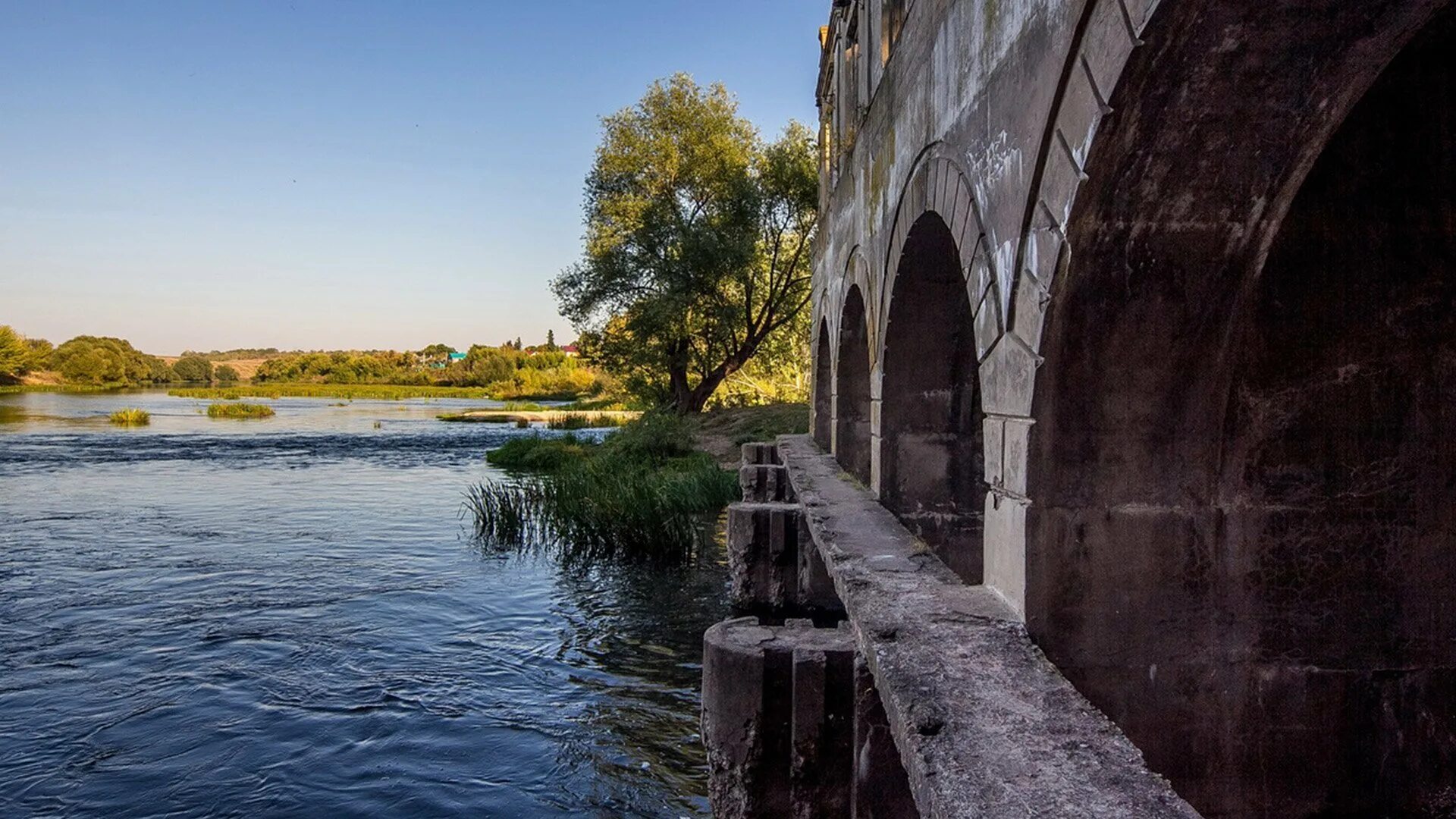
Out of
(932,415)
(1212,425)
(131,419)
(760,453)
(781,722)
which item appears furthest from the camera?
(131,419)

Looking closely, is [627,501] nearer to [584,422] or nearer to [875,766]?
[875,766]

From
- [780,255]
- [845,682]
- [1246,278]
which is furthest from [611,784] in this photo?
[780,255]

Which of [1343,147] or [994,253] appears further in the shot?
[994,253]

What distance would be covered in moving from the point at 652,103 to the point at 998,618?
27.1 meters

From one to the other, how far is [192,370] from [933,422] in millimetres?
102189

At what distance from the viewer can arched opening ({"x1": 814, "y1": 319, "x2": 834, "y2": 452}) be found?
45.5ft

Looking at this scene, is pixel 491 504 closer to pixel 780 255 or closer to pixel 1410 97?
pixel 1410 97

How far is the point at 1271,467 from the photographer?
3.77 m

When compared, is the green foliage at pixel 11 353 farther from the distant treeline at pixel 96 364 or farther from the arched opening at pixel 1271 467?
the arched opening at pixel 1271 467

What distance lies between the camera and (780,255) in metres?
28.6

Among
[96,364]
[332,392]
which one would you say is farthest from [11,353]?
[332,392]

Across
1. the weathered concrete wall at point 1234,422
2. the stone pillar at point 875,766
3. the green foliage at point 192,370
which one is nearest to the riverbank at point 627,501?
the stone pillar at point 875,766

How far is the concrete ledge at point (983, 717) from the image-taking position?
2.40 m

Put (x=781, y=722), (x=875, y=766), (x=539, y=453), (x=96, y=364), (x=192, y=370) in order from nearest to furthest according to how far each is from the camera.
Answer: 1. (x=875, y=766)
2. (x=781, y=722)
3. (x=539, y=453)
4. (x=96, y=364)
5. (x=192, y=370)
